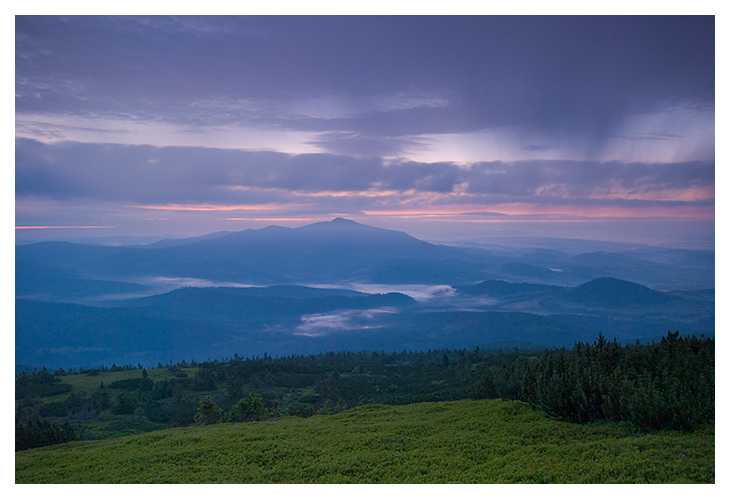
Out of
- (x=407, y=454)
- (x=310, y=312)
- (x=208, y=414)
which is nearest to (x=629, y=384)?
(x=407, y=454)

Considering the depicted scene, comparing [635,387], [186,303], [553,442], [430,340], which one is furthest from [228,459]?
[186,303]

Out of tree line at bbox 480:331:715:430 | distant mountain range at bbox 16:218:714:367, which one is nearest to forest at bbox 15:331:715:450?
tree line at bbox 480:331:715:430

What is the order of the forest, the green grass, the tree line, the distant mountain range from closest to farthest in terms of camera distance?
the green grass, the tree line, the forest, the distant mountain range

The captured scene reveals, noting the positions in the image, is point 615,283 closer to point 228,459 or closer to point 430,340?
point 430,340

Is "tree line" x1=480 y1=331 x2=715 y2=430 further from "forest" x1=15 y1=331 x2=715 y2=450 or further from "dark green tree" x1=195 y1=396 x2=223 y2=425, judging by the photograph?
"dark green tree" x1=195 y1=396 x2=223 y2=425

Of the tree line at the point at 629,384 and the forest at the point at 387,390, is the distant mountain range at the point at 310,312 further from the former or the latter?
the tree line at the point at 629,384
